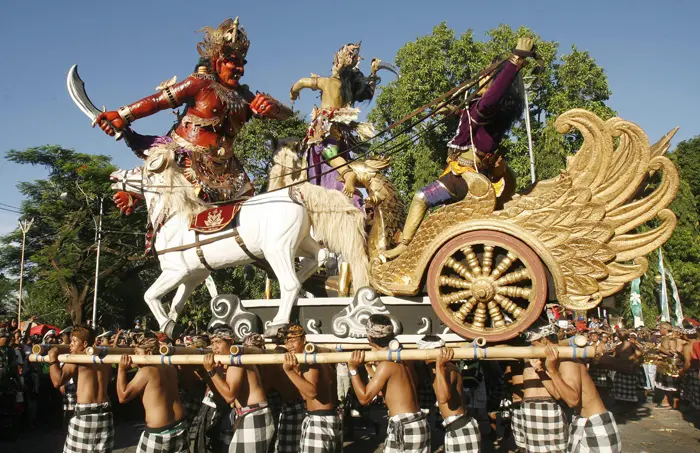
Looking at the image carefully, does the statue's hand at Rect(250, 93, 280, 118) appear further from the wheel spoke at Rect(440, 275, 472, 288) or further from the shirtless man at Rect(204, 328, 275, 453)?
the shirtless man at Rect(204, 328, 275, 453)

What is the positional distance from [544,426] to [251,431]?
7.79ft

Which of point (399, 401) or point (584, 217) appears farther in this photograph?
point (584, 217)

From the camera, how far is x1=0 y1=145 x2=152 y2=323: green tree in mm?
20438

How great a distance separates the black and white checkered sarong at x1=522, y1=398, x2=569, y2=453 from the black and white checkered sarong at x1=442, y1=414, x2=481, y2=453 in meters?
0.75

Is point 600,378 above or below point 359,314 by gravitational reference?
below

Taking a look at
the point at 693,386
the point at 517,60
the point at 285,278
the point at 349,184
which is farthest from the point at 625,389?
the point at 517,60

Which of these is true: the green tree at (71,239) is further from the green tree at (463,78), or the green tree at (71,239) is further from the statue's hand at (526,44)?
the statue's hand at (526,44)

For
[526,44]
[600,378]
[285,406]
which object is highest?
[526,44]

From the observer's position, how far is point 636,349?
7273mm

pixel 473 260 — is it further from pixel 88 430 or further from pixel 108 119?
pixel 108 119

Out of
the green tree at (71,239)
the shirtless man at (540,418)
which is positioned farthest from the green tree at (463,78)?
the shirtless man at (540,418)

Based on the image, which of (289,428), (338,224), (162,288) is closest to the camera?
(289,428)

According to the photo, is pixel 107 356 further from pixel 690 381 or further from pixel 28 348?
pixel 690 381

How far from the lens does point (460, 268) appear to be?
5883 mm
